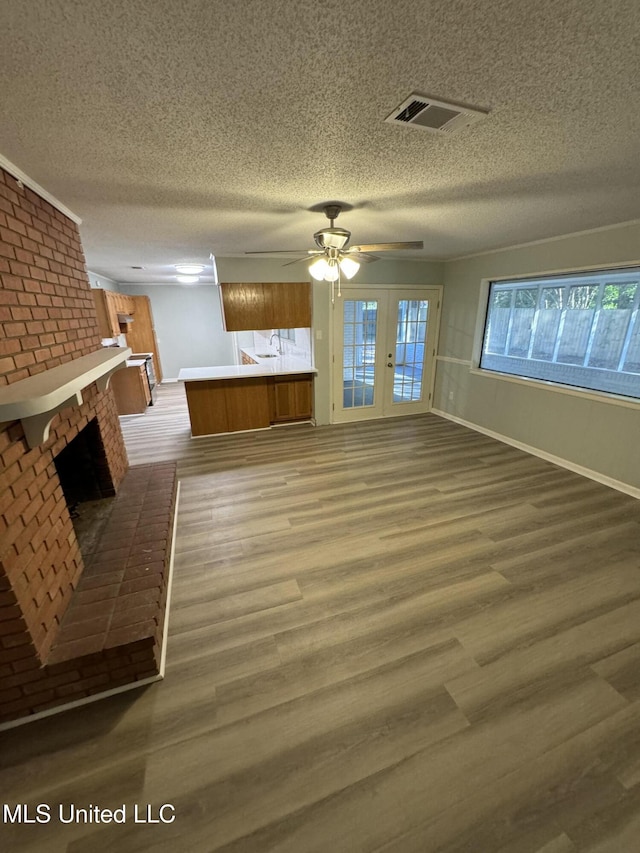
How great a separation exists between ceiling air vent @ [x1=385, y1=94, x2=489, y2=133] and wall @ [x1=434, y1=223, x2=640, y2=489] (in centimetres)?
275

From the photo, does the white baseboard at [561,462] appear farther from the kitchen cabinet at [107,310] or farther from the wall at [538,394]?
the kitchen cabinet at [107,310]

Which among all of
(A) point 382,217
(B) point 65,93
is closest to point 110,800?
(B) point 65,93

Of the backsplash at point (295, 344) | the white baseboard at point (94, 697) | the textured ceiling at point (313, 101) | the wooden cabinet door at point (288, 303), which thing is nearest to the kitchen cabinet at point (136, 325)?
the backsplash at point (295, 344)

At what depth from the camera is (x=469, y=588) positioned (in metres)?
2.10

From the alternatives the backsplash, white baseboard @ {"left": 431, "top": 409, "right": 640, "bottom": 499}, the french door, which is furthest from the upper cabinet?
white baseboard @ {"left": 431, "top": 409, "right": 640, "bottom": 499}

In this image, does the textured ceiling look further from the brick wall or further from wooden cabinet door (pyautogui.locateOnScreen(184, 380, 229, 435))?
wooden cabinet door (pyautogui.locateOnScreen(184, 380, 229, 435))

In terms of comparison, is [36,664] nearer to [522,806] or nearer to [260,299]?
[522,806]

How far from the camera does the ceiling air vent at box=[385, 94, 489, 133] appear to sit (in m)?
1.20

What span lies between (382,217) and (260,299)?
7.03 feet

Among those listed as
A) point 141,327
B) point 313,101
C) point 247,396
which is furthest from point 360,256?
point 141,327

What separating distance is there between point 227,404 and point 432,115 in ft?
13.0

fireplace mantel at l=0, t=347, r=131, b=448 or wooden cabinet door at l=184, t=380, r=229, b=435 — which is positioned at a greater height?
fireplace mantel at l=0, t=347, r=131, b=448

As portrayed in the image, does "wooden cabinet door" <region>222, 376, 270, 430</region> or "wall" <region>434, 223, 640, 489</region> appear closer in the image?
"wall" <region>434, 223, 640, 489</region>

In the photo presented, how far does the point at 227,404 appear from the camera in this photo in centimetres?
470
